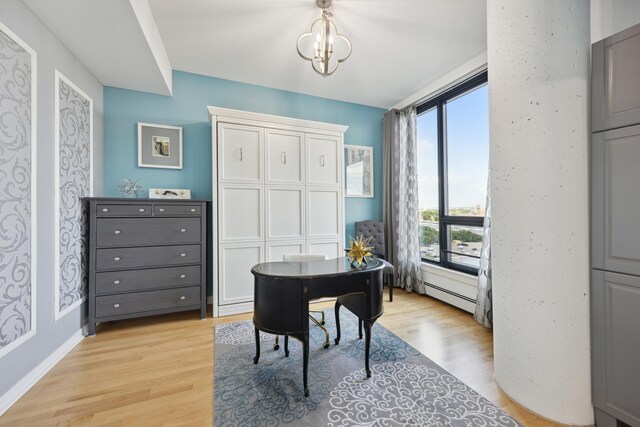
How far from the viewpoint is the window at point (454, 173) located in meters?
3.17

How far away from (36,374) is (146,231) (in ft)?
4.41

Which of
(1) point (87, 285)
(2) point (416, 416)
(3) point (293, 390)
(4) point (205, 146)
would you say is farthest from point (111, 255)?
(2) point (416, 416)

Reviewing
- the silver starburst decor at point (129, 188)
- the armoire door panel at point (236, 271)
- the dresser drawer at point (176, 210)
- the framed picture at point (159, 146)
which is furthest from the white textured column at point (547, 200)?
the silver starburst decor at point (129, 188)

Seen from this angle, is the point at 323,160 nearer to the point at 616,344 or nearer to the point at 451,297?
the point at 451,297

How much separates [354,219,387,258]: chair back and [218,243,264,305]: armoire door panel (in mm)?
1679

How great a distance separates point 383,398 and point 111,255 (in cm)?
284

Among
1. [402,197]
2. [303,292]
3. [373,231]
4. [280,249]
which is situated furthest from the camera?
[373,231]

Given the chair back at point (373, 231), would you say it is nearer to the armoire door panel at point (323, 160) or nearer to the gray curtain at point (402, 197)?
the gray curtain at point (402, 197)

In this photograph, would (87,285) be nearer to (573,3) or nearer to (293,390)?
(293,390)

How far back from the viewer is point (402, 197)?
13.2 ft

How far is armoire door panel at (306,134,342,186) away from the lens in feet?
11.6

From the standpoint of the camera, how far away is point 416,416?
157 centimetres

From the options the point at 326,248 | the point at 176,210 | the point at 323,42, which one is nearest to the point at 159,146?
the point at 176,210

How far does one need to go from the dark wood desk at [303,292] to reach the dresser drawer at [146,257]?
1.40 m
